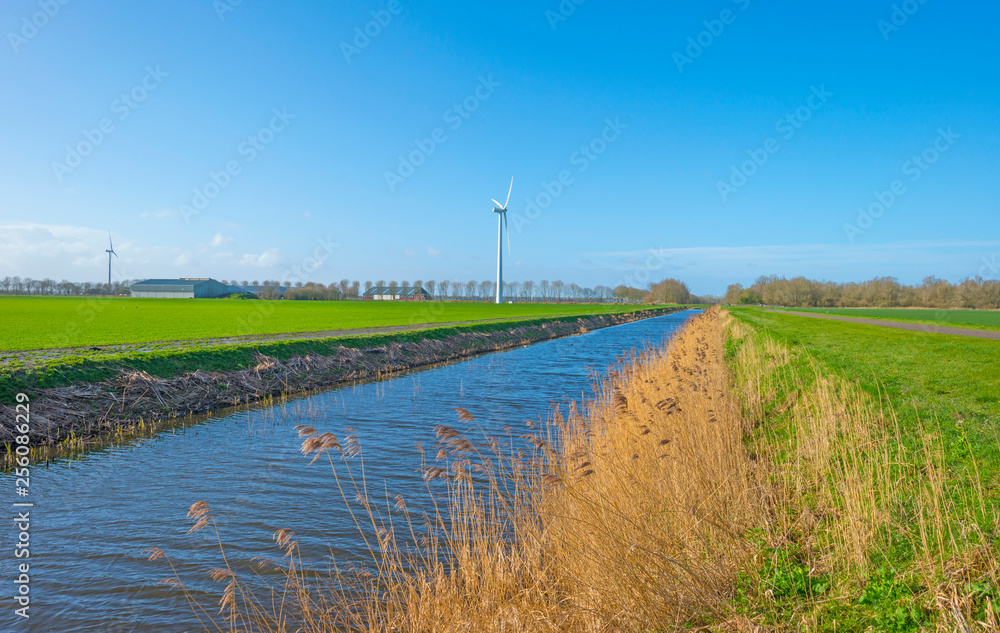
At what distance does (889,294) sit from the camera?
14112 centimetres

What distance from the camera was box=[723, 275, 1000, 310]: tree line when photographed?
10788cm

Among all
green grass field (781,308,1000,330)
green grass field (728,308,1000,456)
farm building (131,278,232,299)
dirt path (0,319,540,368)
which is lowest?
dirt path (0,319,540,368)

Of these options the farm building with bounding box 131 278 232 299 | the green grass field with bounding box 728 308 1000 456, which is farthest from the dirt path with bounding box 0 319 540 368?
the farm building with bounding box 131 278 232 299

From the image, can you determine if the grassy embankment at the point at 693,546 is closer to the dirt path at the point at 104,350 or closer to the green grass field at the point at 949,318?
the dirt path at the point at 104,350

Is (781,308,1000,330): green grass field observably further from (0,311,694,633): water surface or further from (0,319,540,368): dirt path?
(0,319,540,368): dirt path

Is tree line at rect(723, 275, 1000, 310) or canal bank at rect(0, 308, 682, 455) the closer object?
canal bank at rect(0, 308, 682, 455)

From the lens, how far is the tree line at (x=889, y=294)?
108m

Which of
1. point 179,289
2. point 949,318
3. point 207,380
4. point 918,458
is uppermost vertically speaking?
point 179,289

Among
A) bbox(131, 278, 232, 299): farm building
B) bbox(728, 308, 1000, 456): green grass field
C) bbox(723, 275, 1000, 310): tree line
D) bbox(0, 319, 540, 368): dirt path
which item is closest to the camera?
bbox(728, 308, 1000, 456): green grass field

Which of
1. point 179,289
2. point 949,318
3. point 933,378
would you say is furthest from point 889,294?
point 179,289

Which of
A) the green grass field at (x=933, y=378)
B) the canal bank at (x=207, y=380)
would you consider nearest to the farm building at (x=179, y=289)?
the canal bank at (x=207, y=380)

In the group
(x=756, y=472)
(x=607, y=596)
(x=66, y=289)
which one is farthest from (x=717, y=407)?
(x=66, y=289)

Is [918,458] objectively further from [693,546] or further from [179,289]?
[179,289]

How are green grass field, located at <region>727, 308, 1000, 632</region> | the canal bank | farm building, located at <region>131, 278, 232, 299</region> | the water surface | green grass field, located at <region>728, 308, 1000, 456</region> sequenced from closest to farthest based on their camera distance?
green grass field, located at <region>727, 308, 1000, 632</region> → the water surface → green grass field, located at <region>728, 308, 1000, 456</region> → the canal bank → farm building, located at <region>131, 278, 232, 299</region>
